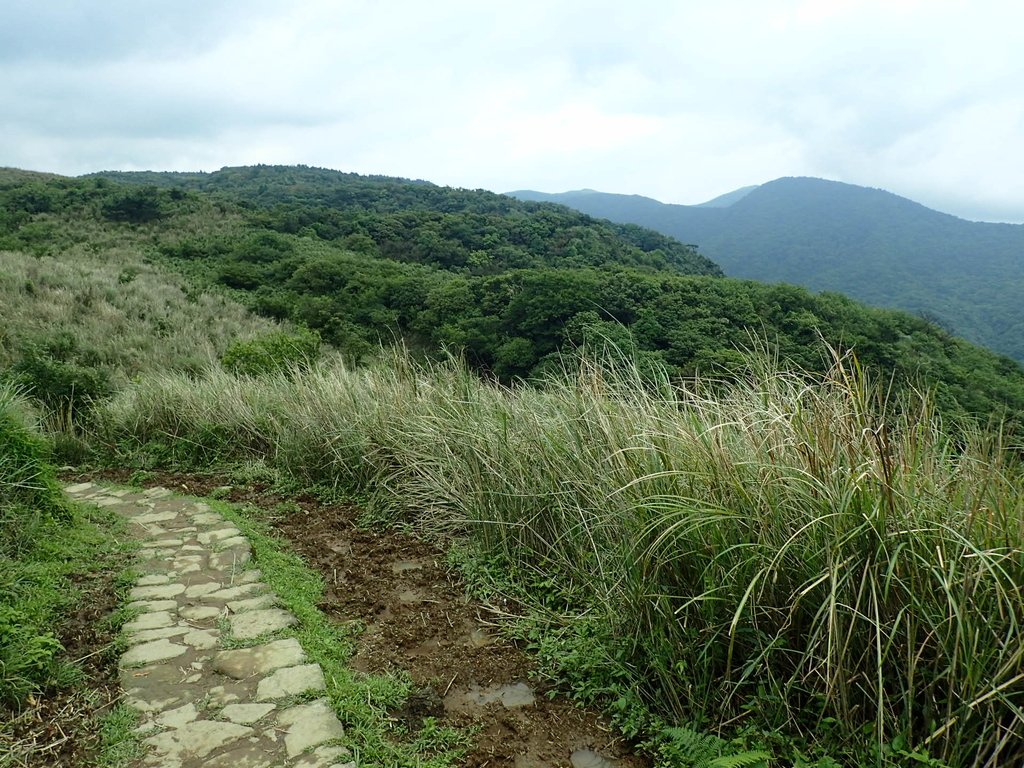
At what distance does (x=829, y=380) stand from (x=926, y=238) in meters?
136

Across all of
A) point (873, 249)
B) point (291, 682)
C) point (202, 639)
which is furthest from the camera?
point (873, 249)

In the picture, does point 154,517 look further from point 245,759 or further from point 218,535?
point 245,759

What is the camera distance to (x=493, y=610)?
304 centimetres

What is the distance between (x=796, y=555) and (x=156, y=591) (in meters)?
2.97

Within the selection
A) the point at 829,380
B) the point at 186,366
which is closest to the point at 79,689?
the point at 829,380

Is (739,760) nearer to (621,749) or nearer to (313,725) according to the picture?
(621,749)

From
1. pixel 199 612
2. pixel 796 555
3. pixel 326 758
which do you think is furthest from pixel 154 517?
pixel 796 555

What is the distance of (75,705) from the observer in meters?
2.22

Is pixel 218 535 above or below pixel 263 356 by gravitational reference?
below

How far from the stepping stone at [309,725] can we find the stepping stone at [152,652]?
71 centimetres

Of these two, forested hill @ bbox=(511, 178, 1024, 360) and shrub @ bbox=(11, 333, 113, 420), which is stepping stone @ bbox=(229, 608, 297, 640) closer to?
shrub @ bbox=(11, 333, 113, 420)

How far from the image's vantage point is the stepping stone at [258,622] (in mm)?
2770

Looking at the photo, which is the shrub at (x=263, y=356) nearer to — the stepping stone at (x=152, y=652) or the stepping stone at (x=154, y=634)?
the stepping stone at (x=154, y=634)

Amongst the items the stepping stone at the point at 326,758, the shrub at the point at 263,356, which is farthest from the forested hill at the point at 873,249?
the stepping stone at the point at 326,758
